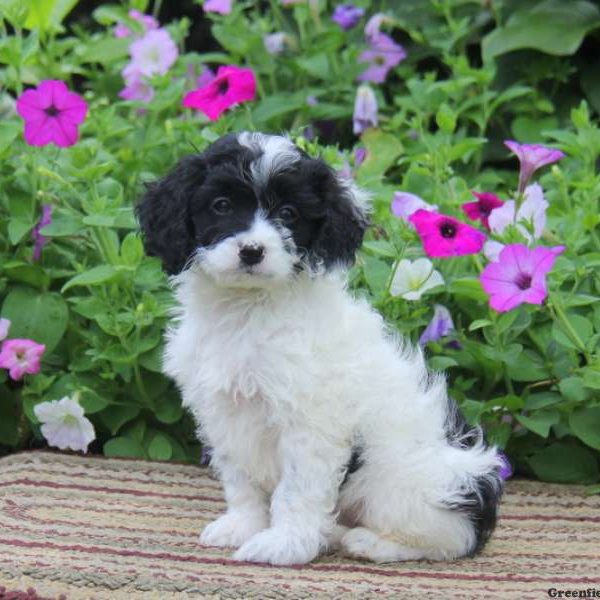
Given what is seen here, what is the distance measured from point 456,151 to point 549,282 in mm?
968

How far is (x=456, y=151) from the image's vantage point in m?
5.87

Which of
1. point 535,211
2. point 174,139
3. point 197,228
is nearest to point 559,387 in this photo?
point 535,211

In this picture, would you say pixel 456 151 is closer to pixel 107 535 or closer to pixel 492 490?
pixel 492 490

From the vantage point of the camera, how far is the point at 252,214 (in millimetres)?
3955

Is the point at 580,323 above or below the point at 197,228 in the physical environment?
below

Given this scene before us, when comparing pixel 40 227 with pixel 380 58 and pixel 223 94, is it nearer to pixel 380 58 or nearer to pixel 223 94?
pixel 223 94

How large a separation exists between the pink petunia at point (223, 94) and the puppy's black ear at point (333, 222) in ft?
5.22

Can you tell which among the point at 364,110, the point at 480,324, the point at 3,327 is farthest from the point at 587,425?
the point at 3,327

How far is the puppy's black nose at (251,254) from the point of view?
3.87 m

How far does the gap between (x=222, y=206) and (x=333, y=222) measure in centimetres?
35

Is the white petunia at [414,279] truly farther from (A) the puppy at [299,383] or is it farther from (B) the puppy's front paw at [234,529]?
(B) the puppy's front paw at [234,529]

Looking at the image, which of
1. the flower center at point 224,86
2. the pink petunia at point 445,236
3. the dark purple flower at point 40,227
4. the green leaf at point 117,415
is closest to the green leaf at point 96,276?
the dark purple flower at point 40,227

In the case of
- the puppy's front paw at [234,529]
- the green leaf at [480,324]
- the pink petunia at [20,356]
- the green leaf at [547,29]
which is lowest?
the puppy's front paw at [234,529]

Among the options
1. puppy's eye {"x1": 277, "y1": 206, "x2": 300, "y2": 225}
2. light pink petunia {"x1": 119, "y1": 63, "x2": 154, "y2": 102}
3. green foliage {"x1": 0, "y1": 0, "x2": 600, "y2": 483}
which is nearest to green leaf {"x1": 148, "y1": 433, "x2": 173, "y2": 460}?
green foliage {"x1": 0, "y1": 0, "x2": 600, "y2": 483}
